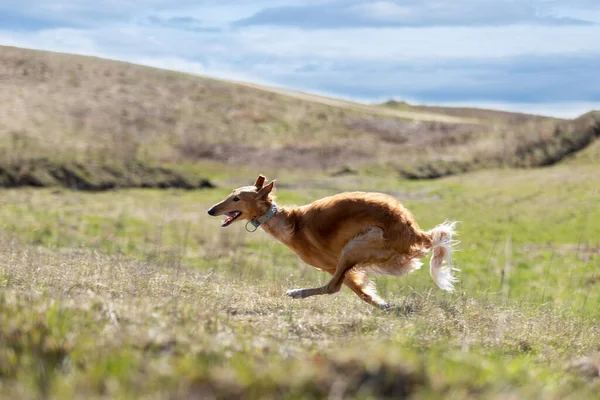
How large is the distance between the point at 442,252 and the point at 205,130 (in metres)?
42.4

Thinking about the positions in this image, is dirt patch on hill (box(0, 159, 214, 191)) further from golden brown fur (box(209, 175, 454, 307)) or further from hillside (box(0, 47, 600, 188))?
golden brown fur (box(209, 175, 454, 307))

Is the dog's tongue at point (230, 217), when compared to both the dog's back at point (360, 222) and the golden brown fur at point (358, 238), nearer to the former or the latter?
the golden brown fur at point (358, 238)

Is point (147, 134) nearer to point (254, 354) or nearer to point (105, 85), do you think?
point (105, 85)

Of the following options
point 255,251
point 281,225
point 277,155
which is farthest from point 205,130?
point 281,225

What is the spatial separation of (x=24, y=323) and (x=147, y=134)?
44.4 metres

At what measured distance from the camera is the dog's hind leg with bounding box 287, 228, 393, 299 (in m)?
10.1

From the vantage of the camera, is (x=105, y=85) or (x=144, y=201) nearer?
(x=144, y=201)

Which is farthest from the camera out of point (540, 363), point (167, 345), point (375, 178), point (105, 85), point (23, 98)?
point (105, 85)

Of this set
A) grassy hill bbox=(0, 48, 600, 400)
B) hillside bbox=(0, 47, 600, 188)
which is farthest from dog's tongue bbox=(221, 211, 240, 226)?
hillside bbox=(0, 47, 600, 188)

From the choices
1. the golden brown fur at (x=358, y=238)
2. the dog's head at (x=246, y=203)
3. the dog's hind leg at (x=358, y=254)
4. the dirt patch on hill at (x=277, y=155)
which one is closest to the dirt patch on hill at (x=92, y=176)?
the dirt patch on hill at (x=277, y=155)

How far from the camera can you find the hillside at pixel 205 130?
142ft

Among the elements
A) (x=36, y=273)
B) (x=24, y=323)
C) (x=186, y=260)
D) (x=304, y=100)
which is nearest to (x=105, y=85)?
(x=304, y=100)

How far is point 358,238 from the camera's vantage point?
1016 centimetres

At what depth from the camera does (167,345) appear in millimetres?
5734
